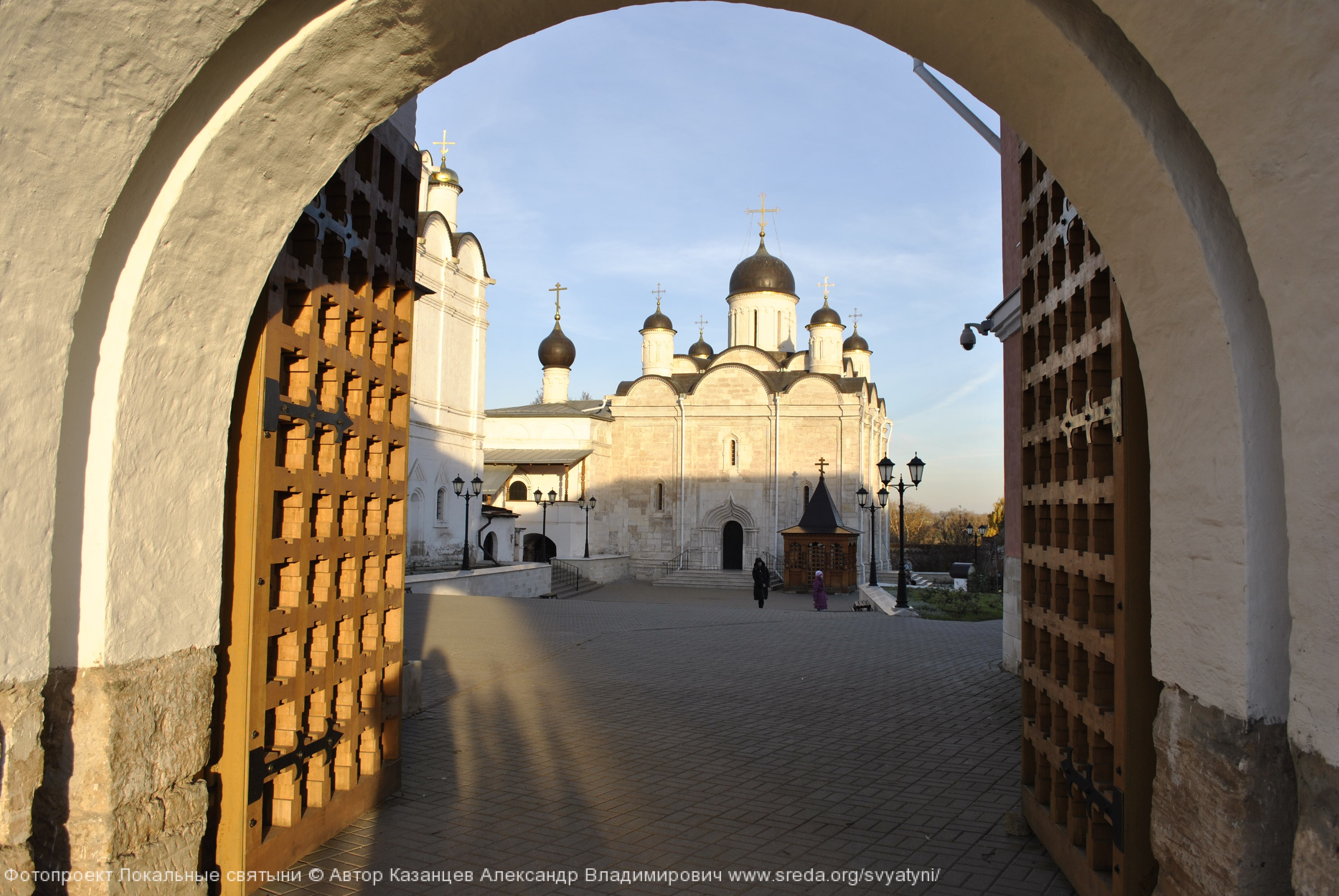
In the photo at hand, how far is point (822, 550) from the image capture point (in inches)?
Result: 1174

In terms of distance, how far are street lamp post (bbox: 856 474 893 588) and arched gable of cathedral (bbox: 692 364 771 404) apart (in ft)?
17.4

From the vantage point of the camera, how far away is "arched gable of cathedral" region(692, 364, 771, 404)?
3678cm

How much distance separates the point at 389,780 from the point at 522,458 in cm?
3273

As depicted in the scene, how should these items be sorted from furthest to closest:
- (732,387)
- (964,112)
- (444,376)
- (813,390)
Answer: (732,387) → (813,390) → (444,376) → (964,112)

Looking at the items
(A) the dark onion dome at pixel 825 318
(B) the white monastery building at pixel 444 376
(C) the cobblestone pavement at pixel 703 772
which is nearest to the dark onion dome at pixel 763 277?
(A) the dark onion dome at pixel 825 318

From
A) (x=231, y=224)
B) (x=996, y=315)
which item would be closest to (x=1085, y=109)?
(x=231, y=224)

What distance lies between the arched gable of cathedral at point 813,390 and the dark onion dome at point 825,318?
4509 millimetres

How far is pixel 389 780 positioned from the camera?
523 centimetres

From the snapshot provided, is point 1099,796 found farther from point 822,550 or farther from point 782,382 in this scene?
point 782,382

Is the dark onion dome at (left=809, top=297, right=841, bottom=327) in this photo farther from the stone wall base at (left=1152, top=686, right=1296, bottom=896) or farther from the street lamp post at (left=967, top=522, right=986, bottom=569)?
the stone wall base at (left=1152, top=686, right=1296, bottom=896)

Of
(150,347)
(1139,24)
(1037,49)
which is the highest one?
(1037,49)

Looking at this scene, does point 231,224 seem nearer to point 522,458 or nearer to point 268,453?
point 268,453

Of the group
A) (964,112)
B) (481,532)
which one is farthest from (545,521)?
(964,112)

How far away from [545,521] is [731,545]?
7632 mm
